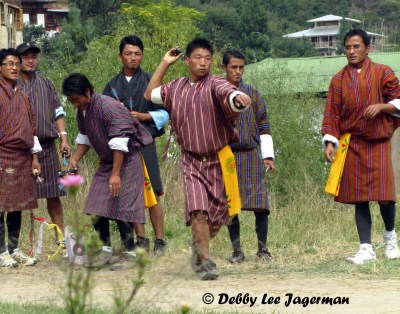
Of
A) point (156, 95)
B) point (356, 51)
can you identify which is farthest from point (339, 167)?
point (156, 95)

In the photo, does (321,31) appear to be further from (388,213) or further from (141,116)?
(388,213)

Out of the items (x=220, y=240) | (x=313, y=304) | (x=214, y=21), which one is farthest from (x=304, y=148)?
(x=214, y=21)

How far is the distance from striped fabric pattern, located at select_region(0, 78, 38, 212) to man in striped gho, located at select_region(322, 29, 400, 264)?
2.47 m

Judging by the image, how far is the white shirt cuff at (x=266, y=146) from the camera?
8031mm

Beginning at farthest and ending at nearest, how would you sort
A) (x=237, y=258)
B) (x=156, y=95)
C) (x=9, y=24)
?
(x=9, y=24), (x=237, y=258), (x=156, y=95)

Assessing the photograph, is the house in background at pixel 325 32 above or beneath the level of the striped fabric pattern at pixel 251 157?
above

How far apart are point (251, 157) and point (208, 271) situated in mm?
1413

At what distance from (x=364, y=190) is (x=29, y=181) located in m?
2.76

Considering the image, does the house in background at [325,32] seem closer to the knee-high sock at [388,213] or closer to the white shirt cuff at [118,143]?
the knee-high sock at [388,213]

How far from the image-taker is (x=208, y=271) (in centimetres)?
698

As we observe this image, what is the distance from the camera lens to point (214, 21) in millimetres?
54625

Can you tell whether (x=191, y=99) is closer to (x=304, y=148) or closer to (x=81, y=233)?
(x=81, y=233)

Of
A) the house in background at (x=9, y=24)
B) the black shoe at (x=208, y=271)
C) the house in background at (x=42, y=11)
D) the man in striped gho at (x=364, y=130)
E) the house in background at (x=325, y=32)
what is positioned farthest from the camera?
the house in background at (x=325, y=32)

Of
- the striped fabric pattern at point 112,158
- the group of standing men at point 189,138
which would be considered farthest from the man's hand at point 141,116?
the striped fabric pattern at point 112,158
